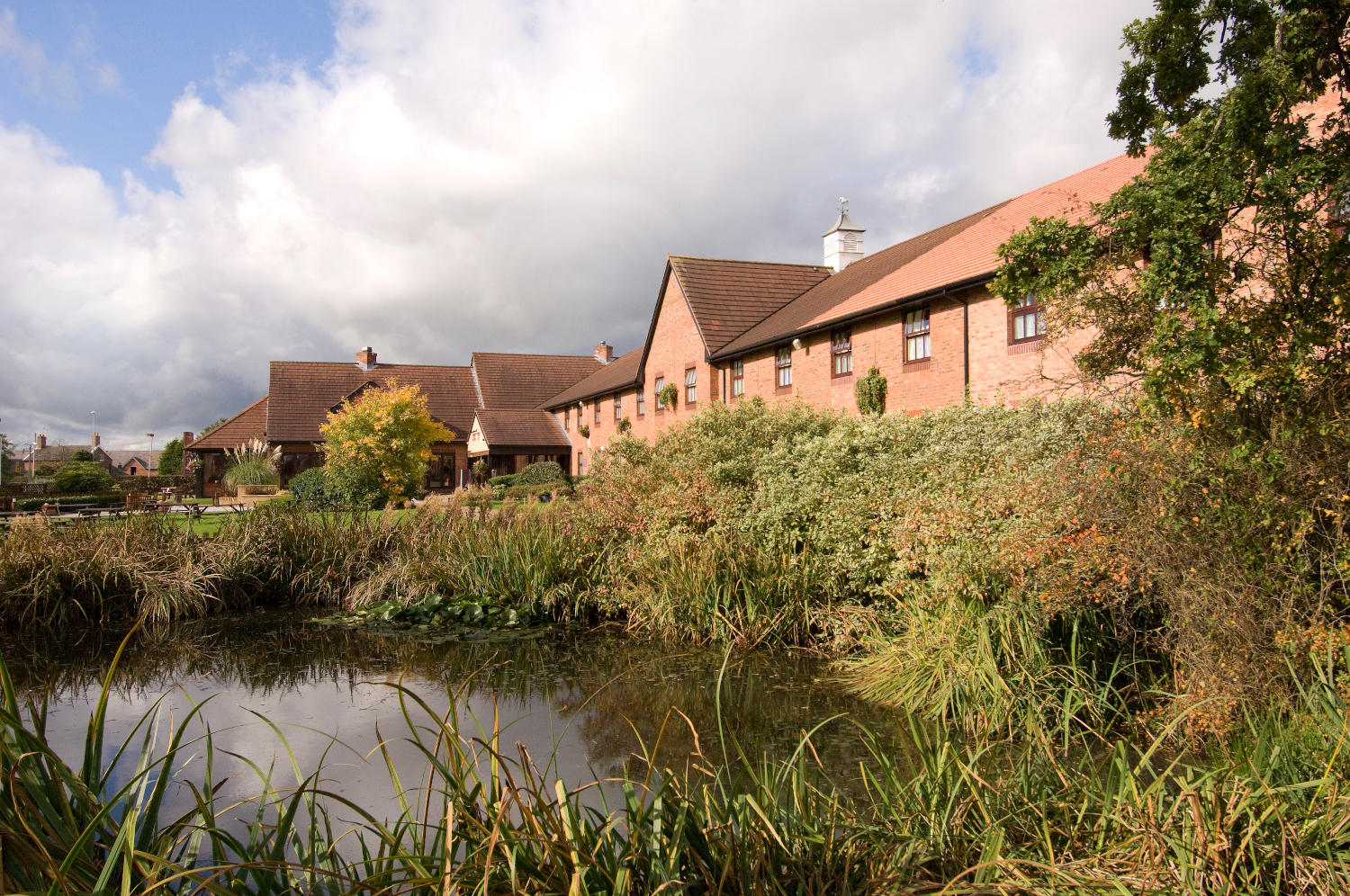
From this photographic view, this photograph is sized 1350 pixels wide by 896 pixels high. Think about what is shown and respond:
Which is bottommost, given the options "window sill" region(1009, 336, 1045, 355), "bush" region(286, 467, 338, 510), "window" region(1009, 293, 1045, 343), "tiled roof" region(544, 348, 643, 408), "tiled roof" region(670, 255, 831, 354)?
"bush" region(286, 467, 338, 510)

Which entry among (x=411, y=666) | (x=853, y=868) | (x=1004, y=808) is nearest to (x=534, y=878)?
(x=853, y=868)

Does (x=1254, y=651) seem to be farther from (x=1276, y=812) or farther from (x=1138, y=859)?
(x=1138, y=859)

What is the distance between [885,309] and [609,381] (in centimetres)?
1950

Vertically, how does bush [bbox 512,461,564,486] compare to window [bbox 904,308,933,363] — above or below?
below

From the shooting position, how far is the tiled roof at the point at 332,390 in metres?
43.2

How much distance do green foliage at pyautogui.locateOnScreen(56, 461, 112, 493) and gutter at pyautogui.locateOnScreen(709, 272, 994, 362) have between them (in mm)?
31876

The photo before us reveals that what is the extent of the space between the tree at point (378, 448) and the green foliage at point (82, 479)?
51.3ft

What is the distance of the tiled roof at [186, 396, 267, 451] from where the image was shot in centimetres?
4081

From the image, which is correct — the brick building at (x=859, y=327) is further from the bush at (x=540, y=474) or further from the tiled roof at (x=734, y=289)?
the bush at (x=540, y=474)

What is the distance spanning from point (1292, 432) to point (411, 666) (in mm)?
8678

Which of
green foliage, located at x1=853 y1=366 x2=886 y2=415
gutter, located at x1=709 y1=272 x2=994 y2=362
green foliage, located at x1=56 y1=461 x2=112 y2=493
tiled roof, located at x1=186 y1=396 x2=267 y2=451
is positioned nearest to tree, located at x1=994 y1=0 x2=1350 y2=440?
gutter, located at x1=709 y1=272 x2=994 y2=362

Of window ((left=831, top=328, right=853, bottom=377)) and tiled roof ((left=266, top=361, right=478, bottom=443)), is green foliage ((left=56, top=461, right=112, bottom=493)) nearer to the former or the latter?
tiled roof ((left=266, top=361, right=478, bottom=443))

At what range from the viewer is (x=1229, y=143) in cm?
511

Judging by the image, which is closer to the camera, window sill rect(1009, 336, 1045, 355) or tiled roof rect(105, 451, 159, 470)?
window sill rect(1009, 336, 1045, 355)
